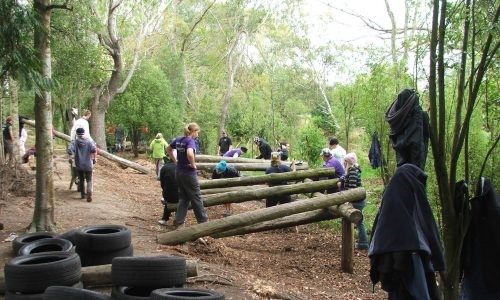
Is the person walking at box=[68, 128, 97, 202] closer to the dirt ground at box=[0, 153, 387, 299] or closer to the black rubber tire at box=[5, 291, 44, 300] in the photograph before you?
the dirt ground at box=[0, 153, 387, 299]

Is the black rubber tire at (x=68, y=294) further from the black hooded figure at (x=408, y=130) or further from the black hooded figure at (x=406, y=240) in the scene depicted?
the black hooded figure at (x=408, y=130)

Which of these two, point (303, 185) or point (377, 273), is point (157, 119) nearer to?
point (303, 185)

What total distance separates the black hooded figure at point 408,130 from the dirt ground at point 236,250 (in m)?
3.07

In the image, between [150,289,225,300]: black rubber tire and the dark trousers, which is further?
the dark trousers

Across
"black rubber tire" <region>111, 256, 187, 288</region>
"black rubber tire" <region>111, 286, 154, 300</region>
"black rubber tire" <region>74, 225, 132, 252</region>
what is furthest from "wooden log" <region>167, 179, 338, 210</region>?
"black rubber tire" <region>111, 256, 187, 288</region>

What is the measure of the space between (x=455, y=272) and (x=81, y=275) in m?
3.87

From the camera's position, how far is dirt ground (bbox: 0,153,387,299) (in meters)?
6.65

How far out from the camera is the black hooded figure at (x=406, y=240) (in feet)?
10.7

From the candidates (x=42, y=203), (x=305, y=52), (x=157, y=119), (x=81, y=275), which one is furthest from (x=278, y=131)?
(x=81, y=275)

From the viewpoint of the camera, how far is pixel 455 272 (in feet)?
14.6

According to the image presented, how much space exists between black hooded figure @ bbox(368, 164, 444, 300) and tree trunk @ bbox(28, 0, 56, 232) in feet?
18.7

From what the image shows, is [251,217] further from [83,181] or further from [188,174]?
[83,181]

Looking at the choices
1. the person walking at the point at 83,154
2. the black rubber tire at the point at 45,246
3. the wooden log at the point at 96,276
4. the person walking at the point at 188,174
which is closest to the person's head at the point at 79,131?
the person walking at the point at 83,154

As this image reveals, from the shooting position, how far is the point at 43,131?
24.9 ft
